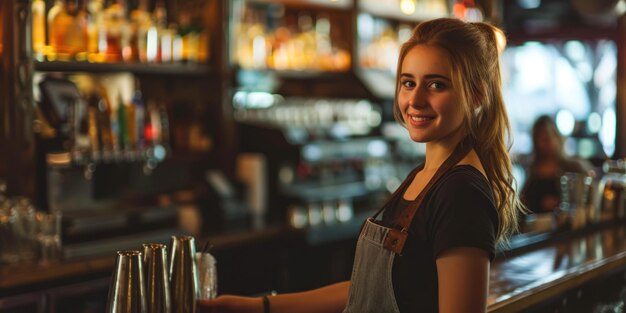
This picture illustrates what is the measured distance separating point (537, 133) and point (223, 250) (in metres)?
2.16

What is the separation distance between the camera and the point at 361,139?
5273mm

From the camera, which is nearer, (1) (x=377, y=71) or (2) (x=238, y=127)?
(2) (x=238, y=127)

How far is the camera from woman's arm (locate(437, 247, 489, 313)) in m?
1.29

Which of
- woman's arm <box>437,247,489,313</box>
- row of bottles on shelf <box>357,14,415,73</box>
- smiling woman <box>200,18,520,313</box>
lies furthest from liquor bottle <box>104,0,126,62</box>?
woman's arm <box>437,247,489,313</box>

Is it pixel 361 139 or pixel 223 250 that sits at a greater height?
pixel 361 139

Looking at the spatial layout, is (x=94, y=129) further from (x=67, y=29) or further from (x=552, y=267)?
(x=552, y=267)

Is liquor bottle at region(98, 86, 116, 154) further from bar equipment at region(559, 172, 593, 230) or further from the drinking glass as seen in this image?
bar equipment at region(559, 172, 593, 230)

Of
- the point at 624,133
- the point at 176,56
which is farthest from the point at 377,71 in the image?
the point at 624,133

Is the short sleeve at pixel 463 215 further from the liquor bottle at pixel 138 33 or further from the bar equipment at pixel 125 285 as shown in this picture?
the liquor bottle at pixel 138 33

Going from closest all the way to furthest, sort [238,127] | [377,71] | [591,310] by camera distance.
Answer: [591,310] → [238,127] → [377,71]

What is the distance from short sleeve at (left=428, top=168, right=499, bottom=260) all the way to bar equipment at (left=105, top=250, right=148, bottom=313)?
1.84ft

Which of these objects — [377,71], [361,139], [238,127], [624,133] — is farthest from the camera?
[624,133]

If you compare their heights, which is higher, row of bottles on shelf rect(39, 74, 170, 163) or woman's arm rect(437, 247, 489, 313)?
row of bottles on shelf rect(39, 74, 170, 163)

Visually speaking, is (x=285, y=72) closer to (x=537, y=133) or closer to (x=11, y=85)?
(x=537, y=133)
